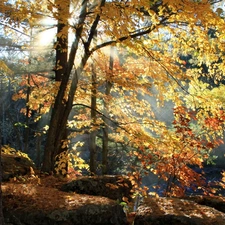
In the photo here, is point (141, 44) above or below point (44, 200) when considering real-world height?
above

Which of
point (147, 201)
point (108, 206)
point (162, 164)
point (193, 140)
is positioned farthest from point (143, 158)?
point (108, 206)

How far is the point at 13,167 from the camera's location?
5.27 meters

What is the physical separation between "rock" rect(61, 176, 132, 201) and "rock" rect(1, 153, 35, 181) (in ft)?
3.45

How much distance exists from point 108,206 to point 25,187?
1327mm

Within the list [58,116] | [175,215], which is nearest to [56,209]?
[175,215]

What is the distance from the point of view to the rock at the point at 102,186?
4559 millimetres

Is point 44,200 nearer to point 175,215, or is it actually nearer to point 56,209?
point 56,209

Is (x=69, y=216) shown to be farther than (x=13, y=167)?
No

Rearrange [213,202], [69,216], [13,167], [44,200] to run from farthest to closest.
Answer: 1. [13,167]
2. [213,202]
3. [44,200]
4. [69,216]

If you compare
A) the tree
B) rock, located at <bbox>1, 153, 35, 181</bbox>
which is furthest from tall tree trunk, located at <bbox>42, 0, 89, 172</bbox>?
rock, located at <bbox>1, 153, 35, 181</bbox>

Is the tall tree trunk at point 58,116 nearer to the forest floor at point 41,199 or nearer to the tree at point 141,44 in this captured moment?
the tree at point 141,44

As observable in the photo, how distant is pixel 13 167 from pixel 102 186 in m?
1.72

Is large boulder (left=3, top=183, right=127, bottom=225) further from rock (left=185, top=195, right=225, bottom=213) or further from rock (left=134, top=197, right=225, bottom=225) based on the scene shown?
rock (left=185, top=195, right=225, bottom=213)

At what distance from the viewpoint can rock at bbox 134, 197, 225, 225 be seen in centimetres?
311
